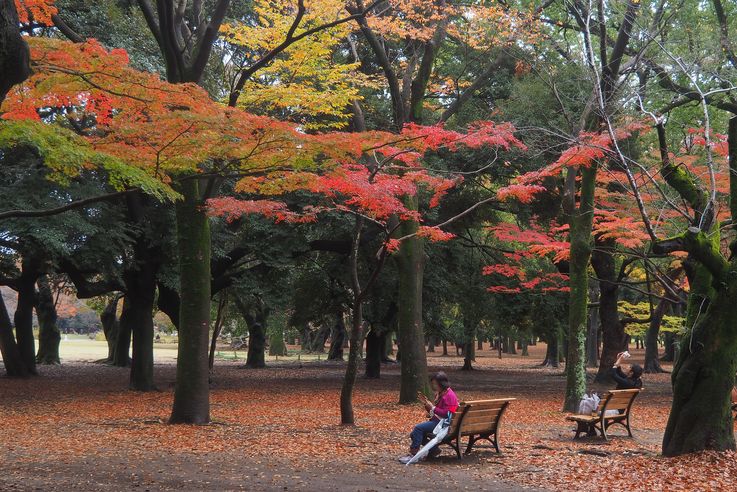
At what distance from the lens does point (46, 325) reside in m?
34.1

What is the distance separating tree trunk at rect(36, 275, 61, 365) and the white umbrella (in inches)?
1070

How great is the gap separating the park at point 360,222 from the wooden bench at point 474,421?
4cm

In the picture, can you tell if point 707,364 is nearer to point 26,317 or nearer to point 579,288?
point 579,288

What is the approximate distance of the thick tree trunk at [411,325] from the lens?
16.6 meters

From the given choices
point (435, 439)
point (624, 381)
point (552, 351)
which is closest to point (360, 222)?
point (435, 439)

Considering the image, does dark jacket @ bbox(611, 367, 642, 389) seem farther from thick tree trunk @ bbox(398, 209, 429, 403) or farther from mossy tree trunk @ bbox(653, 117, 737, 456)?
thick tree trunk @ bbox(398, 209, 429, 403)

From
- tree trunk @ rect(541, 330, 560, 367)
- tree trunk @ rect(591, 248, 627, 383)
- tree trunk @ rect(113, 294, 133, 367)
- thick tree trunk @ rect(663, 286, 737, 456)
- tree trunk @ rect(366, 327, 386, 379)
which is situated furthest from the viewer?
tree trunk @ rect(541, 330, 560, 367)

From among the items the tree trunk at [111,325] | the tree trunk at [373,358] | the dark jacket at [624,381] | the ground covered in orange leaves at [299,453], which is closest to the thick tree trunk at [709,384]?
the ground covered in orange leaves at [299,453]

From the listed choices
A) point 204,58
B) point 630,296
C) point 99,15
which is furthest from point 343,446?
point 630,296

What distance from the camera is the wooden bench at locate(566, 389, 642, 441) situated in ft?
36.2

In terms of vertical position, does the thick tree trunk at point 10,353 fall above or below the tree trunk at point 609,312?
below

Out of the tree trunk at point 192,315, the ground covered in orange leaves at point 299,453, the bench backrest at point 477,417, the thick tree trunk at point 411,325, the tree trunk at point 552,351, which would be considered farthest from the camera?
the tree trunk at point 552,351

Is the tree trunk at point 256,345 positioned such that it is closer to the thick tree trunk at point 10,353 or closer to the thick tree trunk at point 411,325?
the thick tree trunk at point 10,353

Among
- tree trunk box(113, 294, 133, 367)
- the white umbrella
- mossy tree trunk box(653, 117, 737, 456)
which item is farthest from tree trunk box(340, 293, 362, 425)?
tree trunk box(113, 294, 133, 367)
